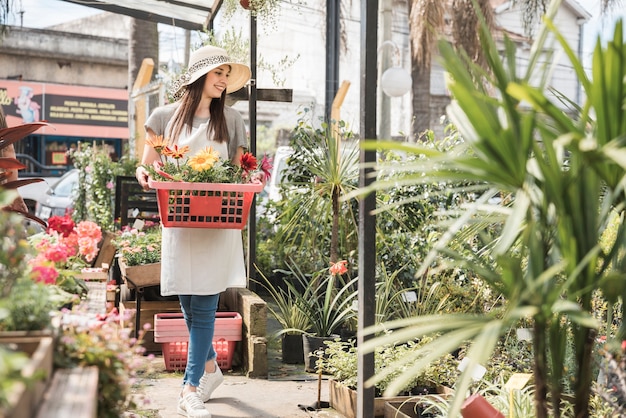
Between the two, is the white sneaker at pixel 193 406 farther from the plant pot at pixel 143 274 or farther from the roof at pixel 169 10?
the roof at pixel 169 10

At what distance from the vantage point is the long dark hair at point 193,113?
150 inches

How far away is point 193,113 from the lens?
3850mm

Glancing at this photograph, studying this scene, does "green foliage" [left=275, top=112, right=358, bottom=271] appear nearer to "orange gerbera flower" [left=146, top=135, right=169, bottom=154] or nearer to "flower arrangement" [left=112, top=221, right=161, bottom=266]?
"flower arrangement" [left=112, top=221, right=161, bottom=266]

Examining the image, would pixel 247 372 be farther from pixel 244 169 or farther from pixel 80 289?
pixel 80 289

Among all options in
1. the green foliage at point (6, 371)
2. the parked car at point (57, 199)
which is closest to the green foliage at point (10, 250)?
the green foliage at point (6, 371)

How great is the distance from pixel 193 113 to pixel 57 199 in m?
10.3

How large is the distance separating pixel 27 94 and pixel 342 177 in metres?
18.7

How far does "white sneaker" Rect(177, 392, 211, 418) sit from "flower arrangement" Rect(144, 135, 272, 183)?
96 cm

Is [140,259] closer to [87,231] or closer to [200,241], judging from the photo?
[200,241]

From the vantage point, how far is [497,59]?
2.02 m

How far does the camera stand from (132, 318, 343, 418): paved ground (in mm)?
3914

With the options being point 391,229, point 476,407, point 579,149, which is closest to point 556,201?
point 579,149

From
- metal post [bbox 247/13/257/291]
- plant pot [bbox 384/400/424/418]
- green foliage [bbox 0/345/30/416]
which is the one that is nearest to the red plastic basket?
plant pot [bbox 384/400/424/418]

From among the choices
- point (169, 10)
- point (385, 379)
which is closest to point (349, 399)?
point (385, 379)
